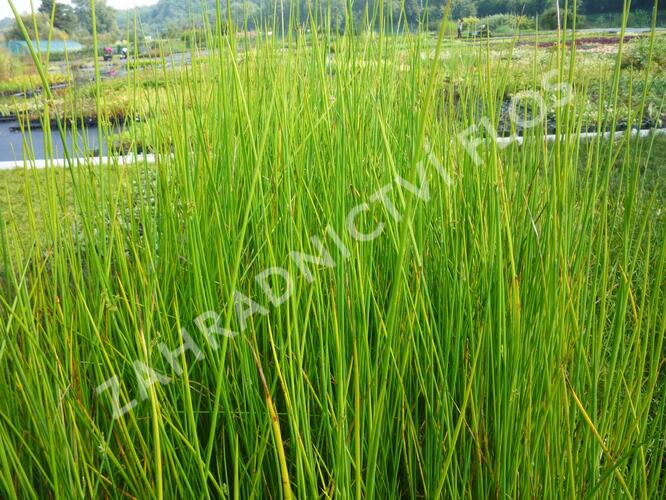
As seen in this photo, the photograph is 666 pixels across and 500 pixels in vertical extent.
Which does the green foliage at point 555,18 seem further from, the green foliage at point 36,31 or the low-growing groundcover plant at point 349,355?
the green foliage at point 36,31

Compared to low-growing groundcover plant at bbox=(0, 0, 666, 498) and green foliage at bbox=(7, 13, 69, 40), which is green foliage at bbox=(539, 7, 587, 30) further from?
green foliage at bbox=(7, 13, 69, 40)

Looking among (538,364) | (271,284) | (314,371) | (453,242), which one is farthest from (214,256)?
(538,364)

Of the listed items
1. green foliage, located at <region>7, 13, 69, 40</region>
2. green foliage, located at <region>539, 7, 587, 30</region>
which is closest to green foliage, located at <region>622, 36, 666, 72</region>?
green foliage, located at <region>539, 7, 587, 30</region>

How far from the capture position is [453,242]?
3.39 feet

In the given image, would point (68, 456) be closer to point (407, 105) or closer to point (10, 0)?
point (10, 0)

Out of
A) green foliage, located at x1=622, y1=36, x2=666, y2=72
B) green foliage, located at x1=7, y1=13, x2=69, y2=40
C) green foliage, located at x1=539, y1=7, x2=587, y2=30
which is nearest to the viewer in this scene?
green foliage, located at x1=7, y1=13, x2=69, y2=40

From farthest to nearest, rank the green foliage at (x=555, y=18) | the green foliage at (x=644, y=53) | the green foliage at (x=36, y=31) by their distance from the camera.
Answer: the green foliage at (x=644, y=53) < the green foliage at (x=555, y=18) < the green foliage at (x=36, y=31)

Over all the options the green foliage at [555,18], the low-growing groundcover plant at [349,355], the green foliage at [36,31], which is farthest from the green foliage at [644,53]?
the low-growing groundcover plant at [349,355]

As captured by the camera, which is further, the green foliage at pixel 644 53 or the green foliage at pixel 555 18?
the green foliage at pixel 644 53

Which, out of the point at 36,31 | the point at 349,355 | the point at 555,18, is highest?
the point at 555,18

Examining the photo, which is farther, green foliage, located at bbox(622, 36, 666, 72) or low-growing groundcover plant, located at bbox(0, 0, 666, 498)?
green foliage, located at bbox(622, 36, 666, 72)

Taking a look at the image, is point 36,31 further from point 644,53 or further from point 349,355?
point 644,53

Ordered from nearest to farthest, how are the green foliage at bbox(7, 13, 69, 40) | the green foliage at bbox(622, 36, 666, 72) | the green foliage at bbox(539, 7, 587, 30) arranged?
the green foliage at bbox(7, 13, 69, 40)
the green foliage at bbox(539, 7, 587, 30)
the green foliage at bbox(622, 36, 666, 72)

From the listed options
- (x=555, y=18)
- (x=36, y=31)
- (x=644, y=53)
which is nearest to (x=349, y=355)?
(x=36, y=31)
